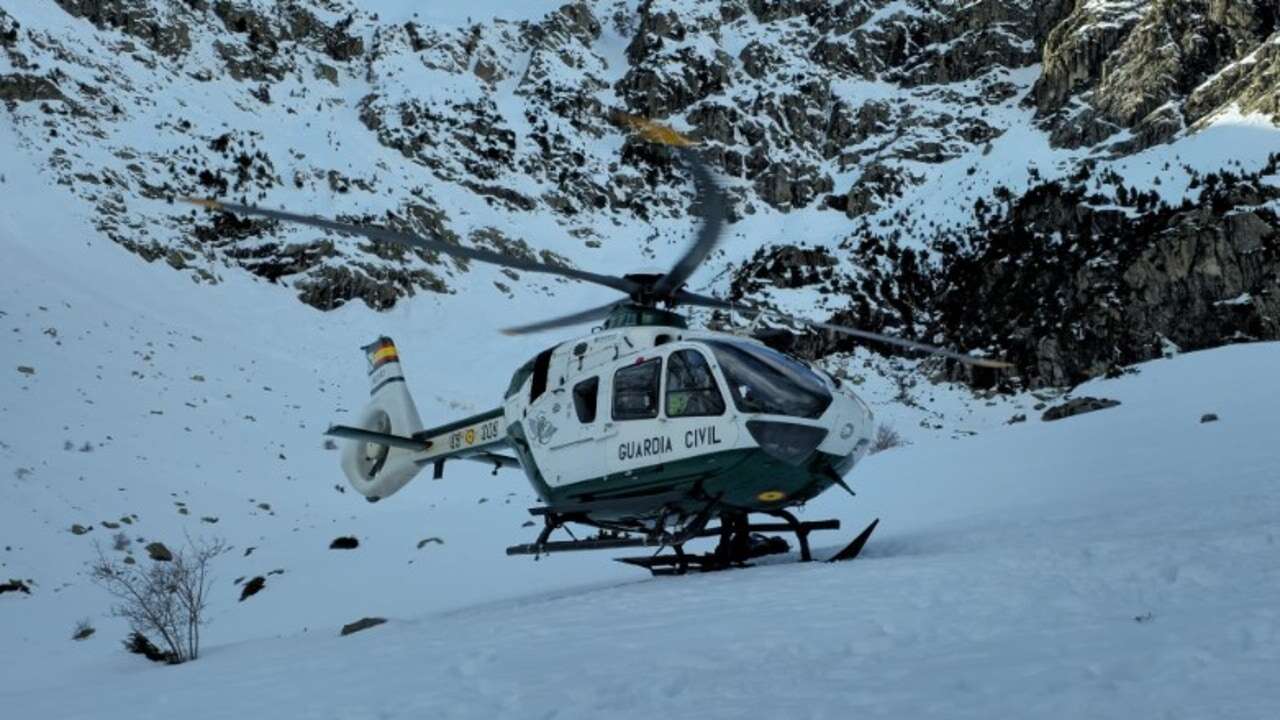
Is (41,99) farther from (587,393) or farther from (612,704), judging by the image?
(612,704)

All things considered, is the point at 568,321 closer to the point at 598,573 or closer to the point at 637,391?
the point at 637,391

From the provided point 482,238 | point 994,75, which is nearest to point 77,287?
point 482,238

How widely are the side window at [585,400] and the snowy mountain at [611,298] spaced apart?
7.13 feet

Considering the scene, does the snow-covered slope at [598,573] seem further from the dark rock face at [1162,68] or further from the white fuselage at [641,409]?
the dark rock face at [1162,68]

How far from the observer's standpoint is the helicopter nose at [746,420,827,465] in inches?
358

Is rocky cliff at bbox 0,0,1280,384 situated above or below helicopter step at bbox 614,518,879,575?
above

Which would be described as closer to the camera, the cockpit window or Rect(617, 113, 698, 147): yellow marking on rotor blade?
Rect(617, 113, 698, 147): yellow marking on rotor blade

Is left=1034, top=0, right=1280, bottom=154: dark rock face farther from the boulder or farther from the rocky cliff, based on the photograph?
the boulder

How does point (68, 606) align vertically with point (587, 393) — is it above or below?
below

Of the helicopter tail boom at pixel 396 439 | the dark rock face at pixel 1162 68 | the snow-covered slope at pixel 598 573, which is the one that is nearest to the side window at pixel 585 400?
the helicopter tail boom at pixel 396 439

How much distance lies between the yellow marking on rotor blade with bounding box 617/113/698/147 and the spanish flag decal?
8357 mm

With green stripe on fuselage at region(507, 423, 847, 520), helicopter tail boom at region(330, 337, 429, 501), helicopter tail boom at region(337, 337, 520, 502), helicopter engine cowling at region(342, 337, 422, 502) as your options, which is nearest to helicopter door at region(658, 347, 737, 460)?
green stripe on fuselage at region(507, 423, 847, 520)

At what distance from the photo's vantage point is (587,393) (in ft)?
35.0

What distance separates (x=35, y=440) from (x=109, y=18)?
178 feet
